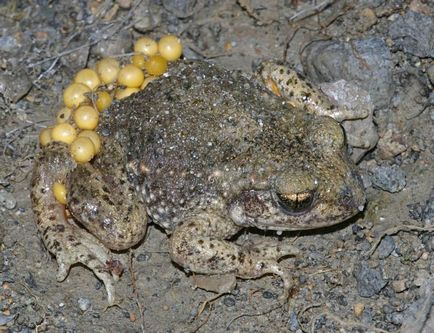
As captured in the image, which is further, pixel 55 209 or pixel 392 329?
pixel 55 209

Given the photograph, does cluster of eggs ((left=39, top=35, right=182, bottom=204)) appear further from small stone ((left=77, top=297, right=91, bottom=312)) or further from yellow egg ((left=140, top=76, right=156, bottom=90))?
small stone ((left=77, top=297, right=91, bottom=312))

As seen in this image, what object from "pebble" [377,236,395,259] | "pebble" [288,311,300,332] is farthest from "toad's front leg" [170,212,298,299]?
"pebble" [377,236,395,259]

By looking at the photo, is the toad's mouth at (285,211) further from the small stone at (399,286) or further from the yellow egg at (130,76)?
the yellow egg at (130,76)

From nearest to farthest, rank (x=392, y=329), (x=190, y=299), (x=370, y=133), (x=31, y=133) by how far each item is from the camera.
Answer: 1. (x=392, y=329)
2. (x=190, y=299)
3. (x=370, y=133)
4. (x=31, y=133)

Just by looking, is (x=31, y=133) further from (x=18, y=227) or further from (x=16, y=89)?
(x=18, y=227)

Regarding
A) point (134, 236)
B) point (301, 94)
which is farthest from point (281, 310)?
point (301, 94)

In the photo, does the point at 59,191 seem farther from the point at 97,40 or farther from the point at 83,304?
the point at 97,40

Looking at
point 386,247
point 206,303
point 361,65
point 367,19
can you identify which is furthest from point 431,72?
point 206,303
